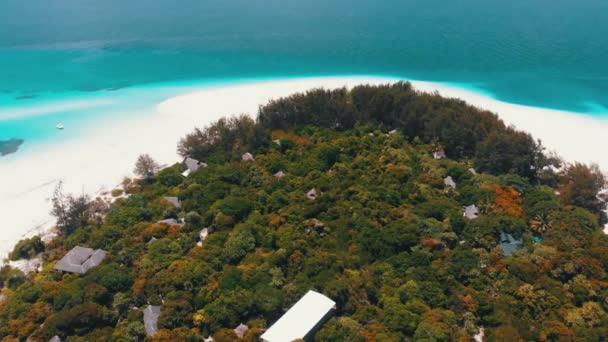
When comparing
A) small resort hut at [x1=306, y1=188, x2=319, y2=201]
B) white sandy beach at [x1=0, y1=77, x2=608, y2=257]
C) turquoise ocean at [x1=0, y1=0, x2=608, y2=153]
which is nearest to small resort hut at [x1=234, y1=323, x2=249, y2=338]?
small resort hut at [x1=306, y1=188, x2=319, y2=201]

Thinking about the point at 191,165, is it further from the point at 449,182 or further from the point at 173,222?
the point at 449,182

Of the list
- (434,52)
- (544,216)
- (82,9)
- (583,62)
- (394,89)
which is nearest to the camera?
(544,216)

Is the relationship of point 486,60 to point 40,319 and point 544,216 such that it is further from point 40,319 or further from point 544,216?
point 40,319

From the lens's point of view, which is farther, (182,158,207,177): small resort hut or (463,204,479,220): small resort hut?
(182,158,207,177): small resort hut

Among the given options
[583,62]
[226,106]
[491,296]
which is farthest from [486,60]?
[491,296]

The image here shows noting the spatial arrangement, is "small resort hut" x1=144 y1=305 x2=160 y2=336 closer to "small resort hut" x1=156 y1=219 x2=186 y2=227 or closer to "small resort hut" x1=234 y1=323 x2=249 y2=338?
"small resort hut" x1=234 y1=323 x2=249 y2=338

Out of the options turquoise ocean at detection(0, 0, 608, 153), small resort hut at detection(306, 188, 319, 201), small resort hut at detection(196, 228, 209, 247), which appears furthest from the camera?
turquoise ocean at detection(0, 0, 608, 153)

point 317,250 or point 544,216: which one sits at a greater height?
point 544,216
